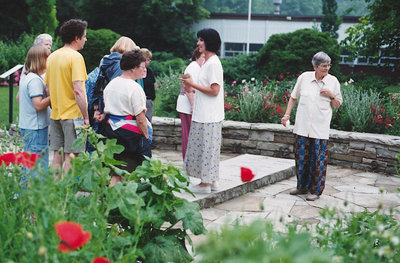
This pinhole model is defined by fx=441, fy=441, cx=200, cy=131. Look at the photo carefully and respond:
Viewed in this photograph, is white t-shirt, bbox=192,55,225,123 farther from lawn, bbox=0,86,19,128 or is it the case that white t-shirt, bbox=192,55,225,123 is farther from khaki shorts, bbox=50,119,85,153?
lawn, bbox=0,86,19,128

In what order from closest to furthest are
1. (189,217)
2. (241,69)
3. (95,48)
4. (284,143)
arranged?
(189,217) → (284,143) → (241,69) → (95,48)

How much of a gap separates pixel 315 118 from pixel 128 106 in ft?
6.86

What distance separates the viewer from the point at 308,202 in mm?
4891

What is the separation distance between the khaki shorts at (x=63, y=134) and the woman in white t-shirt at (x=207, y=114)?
114 cm

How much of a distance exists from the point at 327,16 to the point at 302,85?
83.6 ft

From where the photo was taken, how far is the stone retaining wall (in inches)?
247

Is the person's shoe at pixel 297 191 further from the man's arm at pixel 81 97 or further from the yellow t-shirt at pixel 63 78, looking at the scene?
the yellow t-shirt at pixel 63 78

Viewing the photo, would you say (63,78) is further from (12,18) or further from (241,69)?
(12,18)

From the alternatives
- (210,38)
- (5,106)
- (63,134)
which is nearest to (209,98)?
(210,38)

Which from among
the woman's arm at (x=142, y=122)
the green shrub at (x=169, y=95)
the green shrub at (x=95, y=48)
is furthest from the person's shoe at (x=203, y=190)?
the green shrub at (x=95, y=48)

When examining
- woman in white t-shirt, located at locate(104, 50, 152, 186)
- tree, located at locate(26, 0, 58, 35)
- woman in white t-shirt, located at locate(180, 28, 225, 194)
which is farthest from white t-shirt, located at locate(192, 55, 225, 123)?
tree, located at locate(26, 0, 58, 35)

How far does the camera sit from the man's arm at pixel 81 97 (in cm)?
400

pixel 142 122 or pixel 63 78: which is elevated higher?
pixel 63 78

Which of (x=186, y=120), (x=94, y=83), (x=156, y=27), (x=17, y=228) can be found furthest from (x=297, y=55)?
(x=156, y=27)
